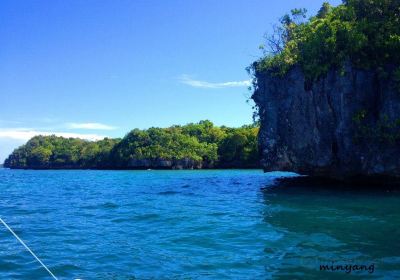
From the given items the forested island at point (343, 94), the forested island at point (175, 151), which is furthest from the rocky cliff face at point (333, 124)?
the forested island at point (175, 151)

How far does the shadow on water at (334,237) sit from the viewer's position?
25.3 feet

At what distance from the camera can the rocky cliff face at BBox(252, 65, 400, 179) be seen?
22.3 meters

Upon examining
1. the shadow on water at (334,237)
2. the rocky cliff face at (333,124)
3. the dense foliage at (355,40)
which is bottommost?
the shadow on water at (334,237)

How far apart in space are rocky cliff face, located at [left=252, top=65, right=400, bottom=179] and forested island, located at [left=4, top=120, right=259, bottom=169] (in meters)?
55.0

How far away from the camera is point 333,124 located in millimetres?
24422

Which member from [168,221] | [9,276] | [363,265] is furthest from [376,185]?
[9,276]

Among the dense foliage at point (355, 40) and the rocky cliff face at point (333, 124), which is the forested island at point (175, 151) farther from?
the dense foliage at point (355, 40)

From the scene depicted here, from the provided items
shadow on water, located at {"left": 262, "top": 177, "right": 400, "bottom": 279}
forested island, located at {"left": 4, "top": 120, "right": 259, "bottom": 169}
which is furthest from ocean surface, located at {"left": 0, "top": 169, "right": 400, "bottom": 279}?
forested island, located at {"left": 4, "top": 120, "right": 259, "bottom": 169}

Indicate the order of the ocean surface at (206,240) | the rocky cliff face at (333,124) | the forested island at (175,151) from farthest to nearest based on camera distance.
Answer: the forested island at (175,151)
the rocky cliff face at (333,124)
the ocean surface at (206,240)

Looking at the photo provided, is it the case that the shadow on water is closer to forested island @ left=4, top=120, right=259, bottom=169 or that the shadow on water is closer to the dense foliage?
the dense foliage

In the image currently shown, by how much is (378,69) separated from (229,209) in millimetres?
13249

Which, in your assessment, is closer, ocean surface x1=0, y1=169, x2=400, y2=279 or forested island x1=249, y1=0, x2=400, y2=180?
ocean surface x1=0, y1=169, x2=400, y2=279

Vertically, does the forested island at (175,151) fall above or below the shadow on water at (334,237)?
above

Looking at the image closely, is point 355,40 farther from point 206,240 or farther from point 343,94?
point 206,240
